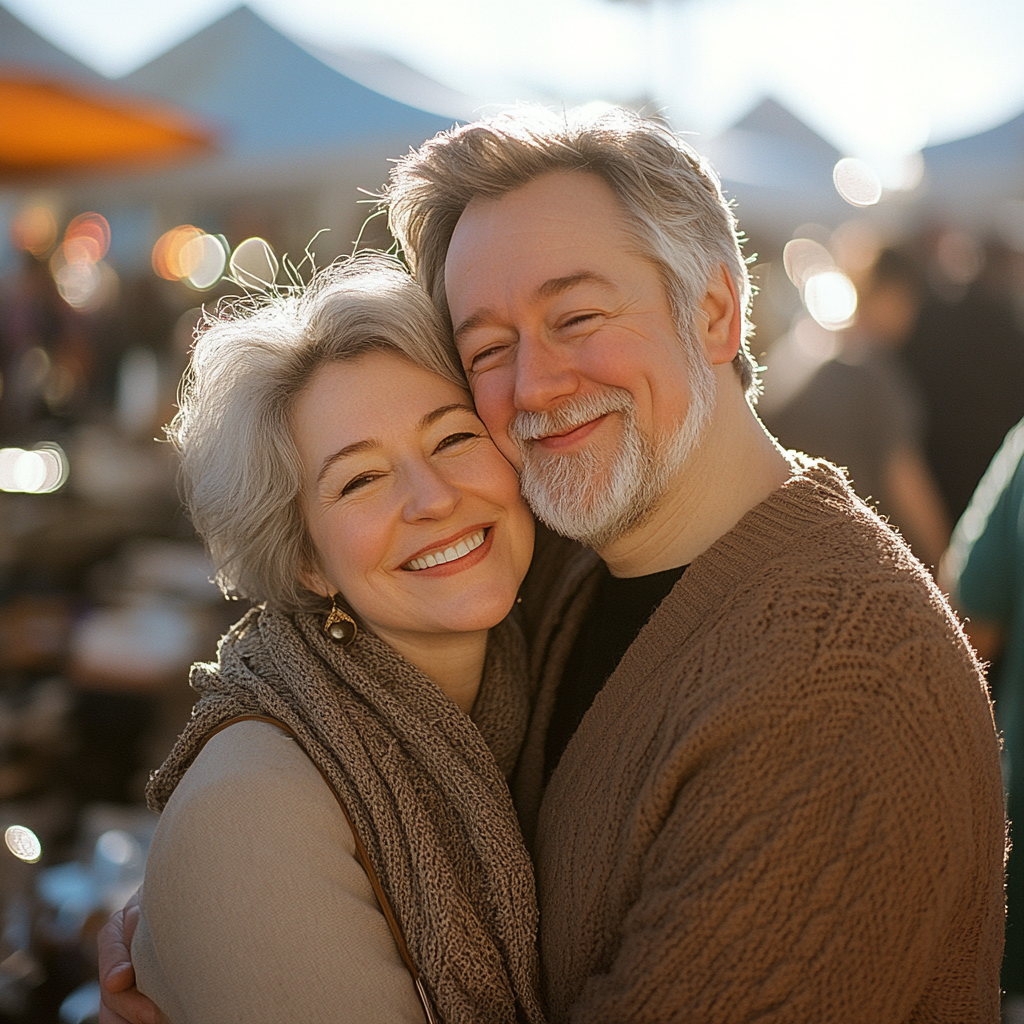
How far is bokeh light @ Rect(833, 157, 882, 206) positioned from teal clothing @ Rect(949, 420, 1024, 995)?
547cm

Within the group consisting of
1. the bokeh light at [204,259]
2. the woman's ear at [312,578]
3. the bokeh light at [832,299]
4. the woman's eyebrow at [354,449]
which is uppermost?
the bokeh light at [204,259]

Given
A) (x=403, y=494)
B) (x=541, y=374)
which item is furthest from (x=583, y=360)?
(x=403, y=494)

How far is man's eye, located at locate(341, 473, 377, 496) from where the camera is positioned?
1.83 metres

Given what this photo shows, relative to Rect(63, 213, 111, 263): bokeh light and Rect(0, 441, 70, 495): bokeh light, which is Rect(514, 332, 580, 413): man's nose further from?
Rect(63, 213, 111, 263): bokeh light

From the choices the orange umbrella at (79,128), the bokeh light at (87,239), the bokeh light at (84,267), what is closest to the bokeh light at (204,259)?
the bokeh light at (84,267)

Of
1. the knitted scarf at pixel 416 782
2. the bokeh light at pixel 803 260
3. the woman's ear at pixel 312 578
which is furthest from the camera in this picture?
the bokeh light at pixel 803 260

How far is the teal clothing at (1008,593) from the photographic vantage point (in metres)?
2.23

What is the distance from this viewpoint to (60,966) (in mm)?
2600

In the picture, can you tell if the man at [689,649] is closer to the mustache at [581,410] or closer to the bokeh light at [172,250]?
the mustache at [581,410]

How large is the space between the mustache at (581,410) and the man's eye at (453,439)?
0.64ft

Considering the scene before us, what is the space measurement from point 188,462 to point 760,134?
710 centimetres

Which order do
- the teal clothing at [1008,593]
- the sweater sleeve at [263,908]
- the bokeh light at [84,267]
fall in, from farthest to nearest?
the bokeh light at [84,267]
the teal clothing at [1008,593]
the sweater sleeve at [263,908]

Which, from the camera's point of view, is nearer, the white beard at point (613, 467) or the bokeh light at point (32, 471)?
the white beard at point (613, 467)

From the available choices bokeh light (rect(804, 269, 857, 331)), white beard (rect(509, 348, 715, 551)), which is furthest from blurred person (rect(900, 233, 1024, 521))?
white beard (rect(509, 348, 715, 551))
